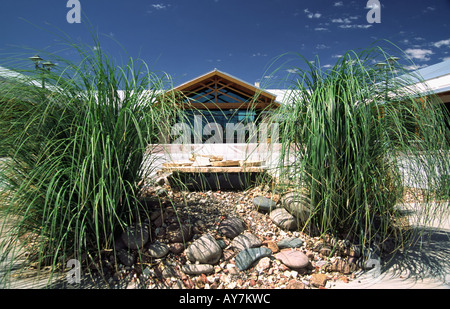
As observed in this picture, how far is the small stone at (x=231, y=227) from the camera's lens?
222cm

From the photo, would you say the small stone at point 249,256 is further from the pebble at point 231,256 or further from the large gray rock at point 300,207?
the large gray rock at point 300,207

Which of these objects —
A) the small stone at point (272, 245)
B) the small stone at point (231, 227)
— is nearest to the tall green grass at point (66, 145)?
the small stone at point (231, 227)

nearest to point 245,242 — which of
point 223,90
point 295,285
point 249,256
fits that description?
point 249,256

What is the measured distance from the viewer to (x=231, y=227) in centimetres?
226

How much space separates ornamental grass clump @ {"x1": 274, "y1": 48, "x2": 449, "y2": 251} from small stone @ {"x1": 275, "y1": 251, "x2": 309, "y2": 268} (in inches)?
8.4

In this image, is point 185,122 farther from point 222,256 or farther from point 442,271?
point 442,271

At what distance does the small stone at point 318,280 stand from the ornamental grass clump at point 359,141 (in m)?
0.33

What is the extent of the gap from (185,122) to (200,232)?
97 centimetres

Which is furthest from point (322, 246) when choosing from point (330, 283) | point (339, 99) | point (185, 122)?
point (185, 122)

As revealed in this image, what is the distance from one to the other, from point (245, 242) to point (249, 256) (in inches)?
6.0

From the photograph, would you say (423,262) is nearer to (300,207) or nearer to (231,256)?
(300,207)

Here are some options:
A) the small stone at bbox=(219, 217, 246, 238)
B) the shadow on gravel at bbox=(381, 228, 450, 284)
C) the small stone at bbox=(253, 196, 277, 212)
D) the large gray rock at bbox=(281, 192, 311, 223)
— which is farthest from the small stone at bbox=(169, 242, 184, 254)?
the shadow on gravel at bbox=(381, 228, 450, 284)

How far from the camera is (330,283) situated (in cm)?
183

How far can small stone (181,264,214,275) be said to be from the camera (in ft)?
6.05
